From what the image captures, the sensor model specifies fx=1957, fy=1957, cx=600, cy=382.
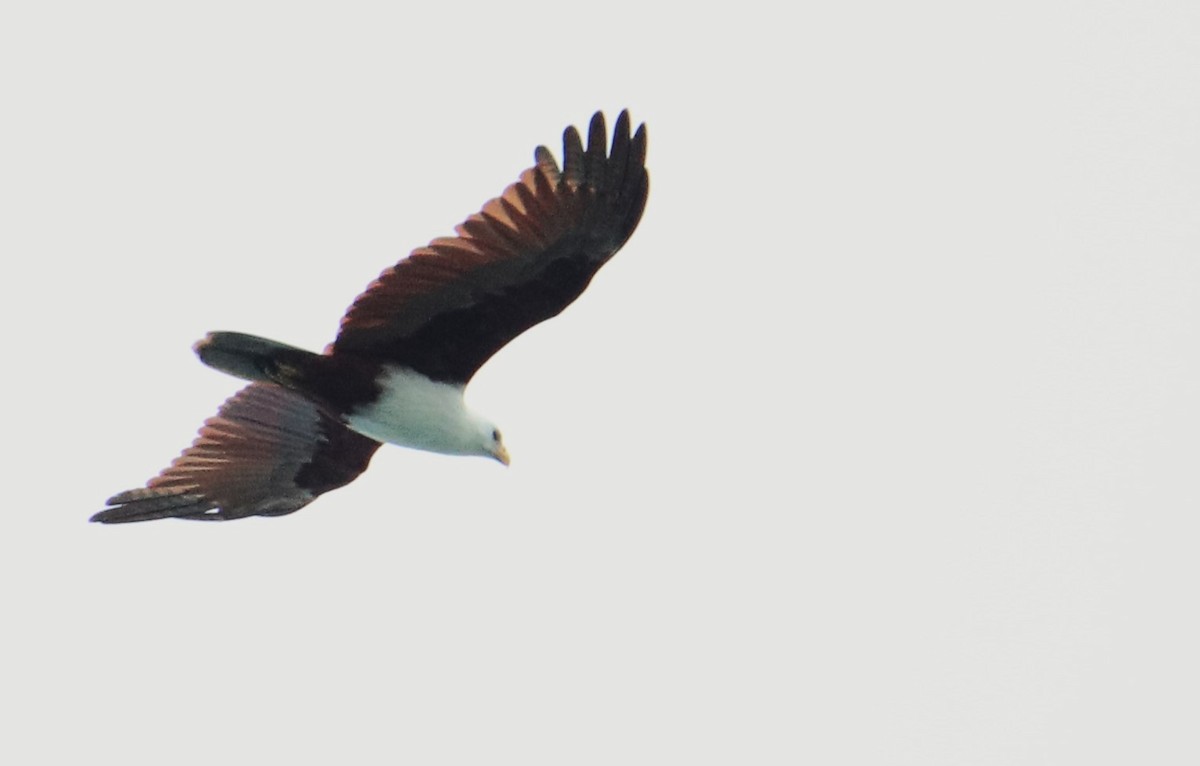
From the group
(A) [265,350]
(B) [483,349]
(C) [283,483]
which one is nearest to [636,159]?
(B) [483,349]

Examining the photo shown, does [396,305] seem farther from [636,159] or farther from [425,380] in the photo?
[636,159]

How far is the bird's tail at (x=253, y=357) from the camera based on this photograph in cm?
1079

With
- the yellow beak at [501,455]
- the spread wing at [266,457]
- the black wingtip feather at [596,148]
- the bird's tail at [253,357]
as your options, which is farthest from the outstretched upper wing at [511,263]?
the spread wing at [266,457]

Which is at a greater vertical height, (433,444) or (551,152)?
(551,152)

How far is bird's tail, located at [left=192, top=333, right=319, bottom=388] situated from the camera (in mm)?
10789

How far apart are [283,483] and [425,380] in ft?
5.07

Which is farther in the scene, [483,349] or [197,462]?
[197,462]

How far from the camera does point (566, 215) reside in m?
10.6

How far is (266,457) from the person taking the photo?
12414 mm

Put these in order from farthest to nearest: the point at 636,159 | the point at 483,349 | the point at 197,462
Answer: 1. the point at 197,462
2. the point at 483,349
3. the point at 636,159

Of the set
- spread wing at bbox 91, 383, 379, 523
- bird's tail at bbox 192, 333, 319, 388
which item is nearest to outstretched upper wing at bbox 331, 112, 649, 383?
bird's tail at bbox 192, 333, 319, 388

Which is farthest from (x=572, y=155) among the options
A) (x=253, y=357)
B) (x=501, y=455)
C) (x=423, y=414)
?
(x=253, y=357)

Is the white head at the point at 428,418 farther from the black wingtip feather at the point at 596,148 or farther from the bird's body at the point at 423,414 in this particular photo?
the black wingtip feather at the point at 596,148

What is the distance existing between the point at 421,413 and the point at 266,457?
5.01 ft
